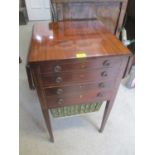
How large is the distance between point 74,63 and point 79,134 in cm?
87

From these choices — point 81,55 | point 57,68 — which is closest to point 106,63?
point 81,55

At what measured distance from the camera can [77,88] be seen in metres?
0.96

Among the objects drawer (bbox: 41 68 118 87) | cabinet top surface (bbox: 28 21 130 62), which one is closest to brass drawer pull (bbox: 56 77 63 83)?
drawer (bbox: 41 68 118 87)

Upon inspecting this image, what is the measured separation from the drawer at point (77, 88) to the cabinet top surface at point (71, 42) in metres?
0.22

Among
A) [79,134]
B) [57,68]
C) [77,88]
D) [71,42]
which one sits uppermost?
[71,42]

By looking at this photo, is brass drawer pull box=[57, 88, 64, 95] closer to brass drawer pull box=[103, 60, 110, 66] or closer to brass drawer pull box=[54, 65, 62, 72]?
brass drawer pull box=[54, 65, 62, 72]

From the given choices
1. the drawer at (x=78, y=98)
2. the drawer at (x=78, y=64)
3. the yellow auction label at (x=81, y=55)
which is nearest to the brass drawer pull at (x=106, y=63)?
the drawer at (x=78, y=64)

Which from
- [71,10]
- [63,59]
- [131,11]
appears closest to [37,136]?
[63,59]

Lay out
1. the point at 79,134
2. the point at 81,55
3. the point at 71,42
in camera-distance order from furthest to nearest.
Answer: the point at 79,134 → the point at 71,42 → the point at 81,55

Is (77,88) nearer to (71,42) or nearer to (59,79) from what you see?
(59,79)

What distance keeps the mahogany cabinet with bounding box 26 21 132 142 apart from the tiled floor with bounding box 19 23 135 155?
42cm
